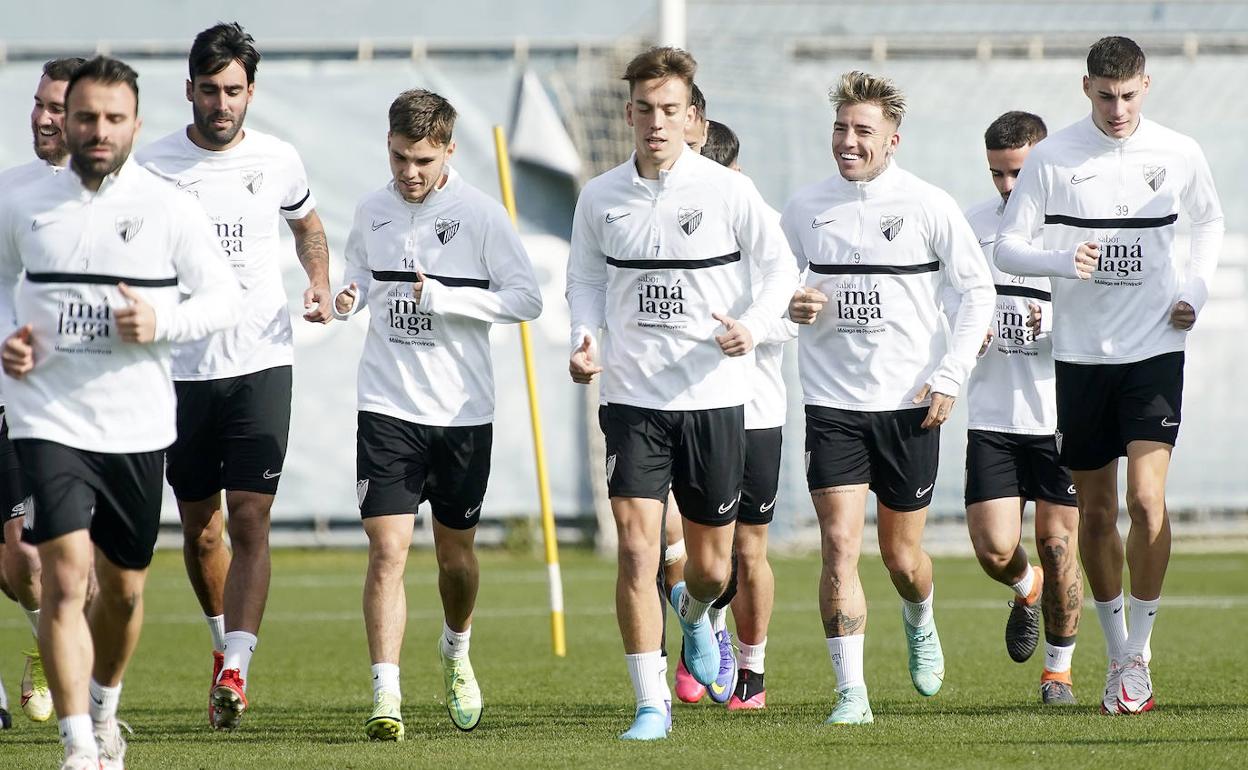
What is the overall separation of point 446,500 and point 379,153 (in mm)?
9627

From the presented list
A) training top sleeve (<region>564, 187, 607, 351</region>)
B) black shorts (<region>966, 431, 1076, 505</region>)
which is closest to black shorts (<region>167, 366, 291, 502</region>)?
training top sleeve (<region>564, 187, 607, 351</region>)

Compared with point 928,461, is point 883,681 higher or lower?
lower

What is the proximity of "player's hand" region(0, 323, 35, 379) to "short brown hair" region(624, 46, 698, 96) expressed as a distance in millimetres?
2360

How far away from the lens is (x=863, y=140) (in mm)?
6980

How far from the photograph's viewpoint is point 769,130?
1644 centimetres

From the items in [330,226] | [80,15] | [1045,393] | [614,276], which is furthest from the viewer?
[80,15]

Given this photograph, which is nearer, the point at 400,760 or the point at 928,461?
the point at 400,760

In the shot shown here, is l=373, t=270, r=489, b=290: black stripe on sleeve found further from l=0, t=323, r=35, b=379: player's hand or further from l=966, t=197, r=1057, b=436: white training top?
l=966, t=197, r=1057, b=436: white training top

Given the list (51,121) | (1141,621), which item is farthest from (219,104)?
(1141,621)

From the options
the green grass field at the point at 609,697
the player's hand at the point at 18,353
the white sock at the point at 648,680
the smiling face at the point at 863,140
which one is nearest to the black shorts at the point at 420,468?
the green grass field at the point at 609,697

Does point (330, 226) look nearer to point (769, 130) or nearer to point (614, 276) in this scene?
point (769, 130)

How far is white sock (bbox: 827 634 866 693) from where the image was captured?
22.1ft

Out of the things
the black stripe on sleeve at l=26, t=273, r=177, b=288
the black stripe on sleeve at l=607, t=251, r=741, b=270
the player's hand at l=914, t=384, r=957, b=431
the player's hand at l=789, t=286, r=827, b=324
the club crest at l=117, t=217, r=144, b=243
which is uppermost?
the club crest at l=117, t=217, r=144, b=243

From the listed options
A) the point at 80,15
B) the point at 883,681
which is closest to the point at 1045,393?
the point at 883,681
